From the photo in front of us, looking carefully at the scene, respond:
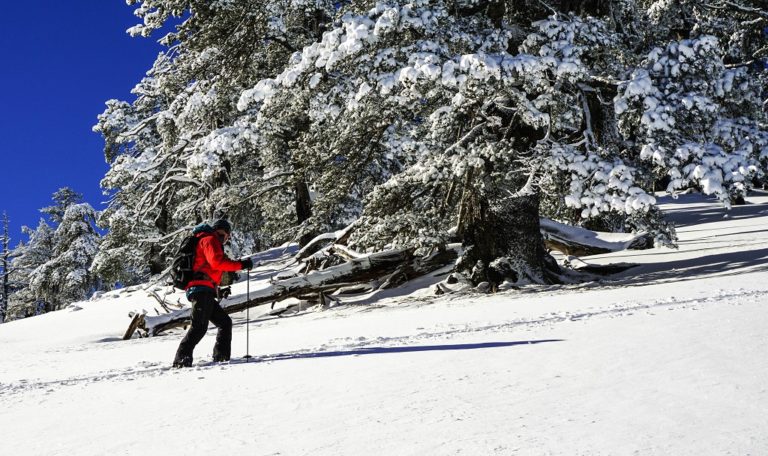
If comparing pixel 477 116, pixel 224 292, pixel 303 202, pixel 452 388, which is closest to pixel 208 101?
pixel 303 202

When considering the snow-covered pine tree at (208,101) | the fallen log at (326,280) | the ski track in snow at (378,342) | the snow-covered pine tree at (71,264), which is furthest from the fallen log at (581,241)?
the snow-covered pine tree at (71,264)

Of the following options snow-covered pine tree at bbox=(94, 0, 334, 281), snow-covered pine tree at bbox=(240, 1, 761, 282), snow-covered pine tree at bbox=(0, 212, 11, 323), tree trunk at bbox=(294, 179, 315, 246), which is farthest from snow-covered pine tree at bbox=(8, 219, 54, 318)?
snow-covered pine tree at bbox=(240, 1, 761, 282)

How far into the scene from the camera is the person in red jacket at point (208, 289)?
576cm

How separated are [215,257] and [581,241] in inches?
489

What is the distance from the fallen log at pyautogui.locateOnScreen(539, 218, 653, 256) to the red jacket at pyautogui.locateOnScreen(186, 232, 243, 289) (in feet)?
37.5

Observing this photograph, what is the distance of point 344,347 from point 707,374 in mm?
3593

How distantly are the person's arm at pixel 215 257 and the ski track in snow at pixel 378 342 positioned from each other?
96 cm

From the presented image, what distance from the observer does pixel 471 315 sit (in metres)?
7.83

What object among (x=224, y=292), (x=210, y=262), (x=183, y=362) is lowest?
(x=183, y=362)

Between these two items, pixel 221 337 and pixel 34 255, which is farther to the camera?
pixel 34 255

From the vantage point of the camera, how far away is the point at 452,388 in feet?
11.9

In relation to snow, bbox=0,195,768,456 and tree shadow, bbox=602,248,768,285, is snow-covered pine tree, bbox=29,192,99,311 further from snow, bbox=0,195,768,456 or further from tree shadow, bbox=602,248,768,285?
tree shadow, bbox=602,248,768,285

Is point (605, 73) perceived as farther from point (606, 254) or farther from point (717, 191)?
point (606, 254)

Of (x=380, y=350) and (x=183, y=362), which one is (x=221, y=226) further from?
(x=380, y=350)
